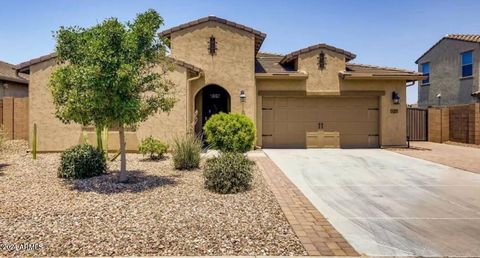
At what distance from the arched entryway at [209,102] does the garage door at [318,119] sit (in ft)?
6.65

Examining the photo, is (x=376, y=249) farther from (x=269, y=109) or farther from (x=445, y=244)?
(x=269, y=109)

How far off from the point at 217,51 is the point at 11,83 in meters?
15.9

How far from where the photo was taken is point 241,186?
7.39 metres

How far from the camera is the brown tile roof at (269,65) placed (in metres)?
16.5

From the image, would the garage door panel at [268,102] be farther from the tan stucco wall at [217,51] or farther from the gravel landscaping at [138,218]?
the gravel landscaping at [138,218]

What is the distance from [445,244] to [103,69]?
684 centimetres

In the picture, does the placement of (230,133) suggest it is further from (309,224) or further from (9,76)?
(9,76)

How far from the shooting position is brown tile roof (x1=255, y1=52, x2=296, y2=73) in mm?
16547

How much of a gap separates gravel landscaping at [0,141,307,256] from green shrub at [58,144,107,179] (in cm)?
32

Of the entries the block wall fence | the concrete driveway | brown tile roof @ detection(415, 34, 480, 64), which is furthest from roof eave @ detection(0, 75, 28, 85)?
brown tile roof @ detection(415, 34, 480, 64)

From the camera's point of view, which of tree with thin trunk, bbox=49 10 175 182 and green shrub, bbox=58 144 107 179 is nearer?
tree with thin trunk, bbox=49 10 175 182

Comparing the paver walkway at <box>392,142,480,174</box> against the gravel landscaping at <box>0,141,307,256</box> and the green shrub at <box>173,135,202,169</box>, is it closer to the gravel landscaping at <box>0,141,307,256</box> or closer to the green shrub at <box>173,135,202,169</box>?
the gravel landscaping at <box>0,141,307,256</box>

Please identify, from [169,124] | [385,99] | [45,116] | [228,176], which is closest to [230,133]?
[228,176]

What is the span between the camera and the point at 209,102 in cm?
1662
